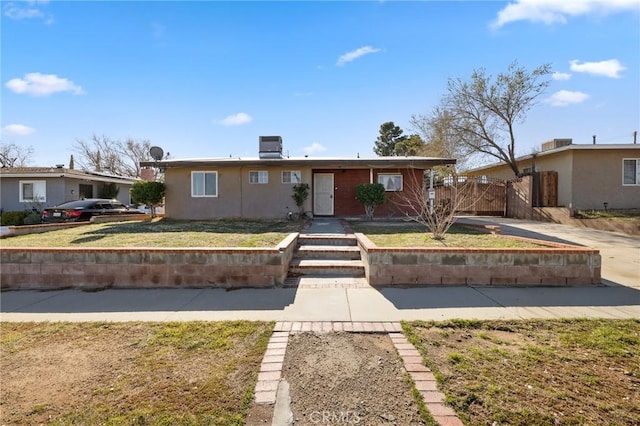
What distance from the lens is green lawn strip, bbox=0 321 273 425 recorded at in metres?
2.23

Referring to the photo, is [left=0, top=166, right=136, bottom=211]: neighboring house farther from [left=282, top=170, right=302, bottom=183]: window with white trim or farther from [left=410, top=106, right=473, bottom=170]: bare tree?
[left=410, top=106, right=473, bottom=170]: bare tree

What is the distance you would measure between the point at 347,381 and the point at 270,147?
12.2m

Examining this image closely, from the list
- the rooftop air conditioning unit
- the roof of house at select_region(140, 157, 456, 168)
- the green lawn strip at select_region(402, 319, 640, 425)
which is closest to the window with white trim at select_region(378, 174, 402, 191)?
the roof of house at select_region(140, 157, 456, 168)

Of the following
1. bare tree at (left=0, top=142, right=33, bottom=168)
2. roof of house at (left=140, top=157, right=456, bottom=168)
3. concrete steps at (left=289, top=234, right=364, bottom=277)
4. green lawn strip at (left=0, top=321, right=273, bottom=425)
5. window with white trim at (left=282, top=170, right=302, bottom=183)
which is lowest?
green lawn strip at (left=0, top=321, right=273, bottom=425)

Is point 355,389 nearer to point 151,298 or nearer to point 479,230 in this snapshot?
point 151,298

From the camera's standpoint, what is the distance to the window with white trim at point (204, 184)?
Result: 13.4 meters

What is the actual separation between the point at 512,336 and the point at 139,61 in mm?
13424

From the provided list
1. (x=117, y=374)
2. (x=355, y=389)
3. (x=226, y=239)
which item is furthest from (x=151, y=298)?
(x=355, y=389)

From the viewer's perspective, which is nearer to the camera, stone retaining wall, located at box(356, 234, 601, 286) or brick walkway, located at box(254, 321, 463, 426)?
brick walkway, located at box(254, 321, 463, 426)

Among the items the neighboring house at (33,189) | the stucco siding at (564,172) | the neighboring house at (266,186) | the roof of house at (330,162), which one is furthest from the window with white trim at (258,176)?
the stucco siding at (564,172)

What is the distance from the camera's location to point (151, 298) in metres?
4.87

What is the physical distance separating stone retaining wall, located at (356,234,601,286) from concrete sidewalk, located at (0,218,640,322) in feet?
0.73

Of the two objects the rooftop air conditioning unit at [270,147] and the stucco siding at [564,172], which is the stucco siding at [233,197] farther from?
the stucco siding at [564,172]

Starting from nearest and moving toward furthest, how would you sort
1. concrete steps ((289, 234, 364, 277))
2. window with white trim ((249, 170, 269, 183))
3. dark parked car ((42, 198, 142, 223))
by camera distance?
concrete steps ((289, 234, 364, 277)) → dark parked car ((42, 198, 142, 223)) → window with white trim ((249, 170, 269, 183))
